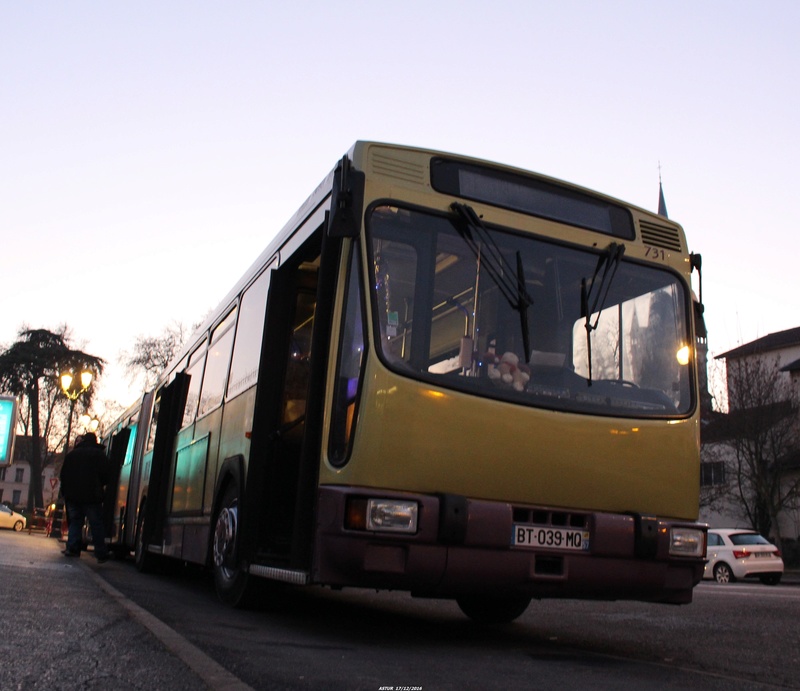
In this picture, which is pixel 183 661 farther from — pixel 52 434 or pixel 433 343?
pixel 52 434

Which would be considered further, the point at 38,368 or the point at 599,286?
the point at 38,368

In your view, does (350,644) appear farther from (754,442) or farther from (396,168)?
(754,442)

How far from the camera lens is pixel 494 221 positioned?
22.5 ft

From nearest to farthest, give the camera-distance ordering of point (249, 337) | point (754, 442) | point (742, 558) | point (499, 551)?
point (499, 551) → point (249, 337) → point (742, 558) → point (754, 442)

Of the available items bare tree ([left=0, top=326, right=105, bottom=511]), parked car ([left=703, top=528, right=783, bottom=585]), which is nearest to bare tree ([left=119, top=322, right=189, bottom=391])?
bare tree ([left=0, top=326, right=105, bottom=511])

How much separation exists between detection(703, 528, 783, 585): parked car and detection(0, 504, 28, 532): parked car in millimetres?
42143

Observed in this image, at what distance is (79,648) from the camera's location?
4.82m

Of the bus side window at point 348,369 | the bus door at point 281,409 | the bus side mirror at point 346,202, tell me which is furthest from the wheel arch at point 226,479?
the bus side mirror at point 346,202

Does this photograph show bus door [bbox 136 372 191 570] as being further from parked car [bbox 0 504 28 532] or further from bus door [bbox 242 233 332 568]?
parked car [bbox 0 504 28 532]

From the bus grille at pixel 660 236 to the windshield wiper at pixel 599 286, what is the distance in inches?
13.9

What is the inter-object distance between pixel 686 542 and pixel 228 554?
11.3ft

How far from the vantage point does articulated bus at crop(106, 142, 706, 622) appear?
19.4 feet

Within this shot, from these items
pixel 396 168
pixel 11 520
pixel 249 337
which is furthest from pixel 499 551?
pixel 11 520

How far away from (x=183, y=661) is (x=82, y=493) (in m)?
10.1
